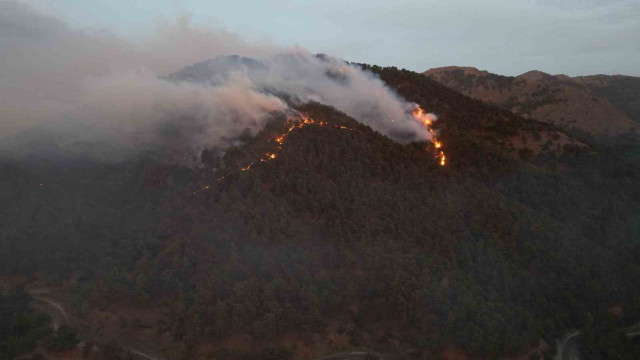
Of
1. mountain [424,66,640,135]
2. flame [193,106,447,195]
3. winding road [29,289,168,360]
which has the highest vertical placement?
mountain [424,66,640,135]

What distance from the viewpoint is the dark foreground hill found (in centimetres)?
2684

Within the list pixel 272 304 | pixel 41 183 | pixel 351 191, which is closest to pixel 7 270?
pixel 41 183

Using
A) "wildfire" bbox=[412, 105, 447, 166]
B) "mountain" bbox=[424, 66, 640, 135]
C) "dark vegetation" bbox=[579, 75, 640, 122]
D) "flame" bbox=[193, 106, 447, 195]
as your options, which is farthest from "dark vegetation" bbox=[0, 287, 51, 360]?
"dark vegetation" bbox=[579, 75, 640, 122]

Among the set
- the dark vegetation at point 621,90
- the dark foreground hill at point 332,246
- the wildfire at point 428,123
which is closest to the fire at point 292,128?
the dark foreground hill at point 332,246

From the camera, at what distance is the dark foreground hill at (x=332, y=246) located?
1057 inches

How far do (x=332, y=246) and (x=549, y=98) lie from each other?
80159mm

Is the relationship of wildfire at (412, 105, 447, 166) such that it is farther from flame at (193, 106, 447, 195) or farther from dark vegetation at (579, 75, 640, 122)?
dark vegetation at (579, 75, 640, 122)

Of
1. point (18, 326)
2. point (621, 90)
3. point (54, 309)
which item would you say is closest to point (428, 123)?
point (54, 309)

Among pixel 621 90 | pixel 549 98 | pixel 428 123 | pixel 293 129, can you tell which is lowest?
pixel 293 129

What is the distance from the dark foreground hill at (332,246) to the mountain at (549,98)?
50.7 m

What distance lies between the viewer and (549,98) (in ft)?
305

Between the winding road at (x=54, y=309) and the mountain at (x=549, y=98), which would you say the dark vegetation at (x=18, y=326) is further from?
the mountain at (x=549, y=98)

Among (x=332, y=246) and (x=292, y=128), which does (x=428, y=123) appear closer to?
(x=292, y=128)

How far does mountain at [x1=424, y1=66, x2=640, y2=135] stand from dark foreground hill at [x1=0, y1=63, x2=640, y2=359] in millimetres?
50722
